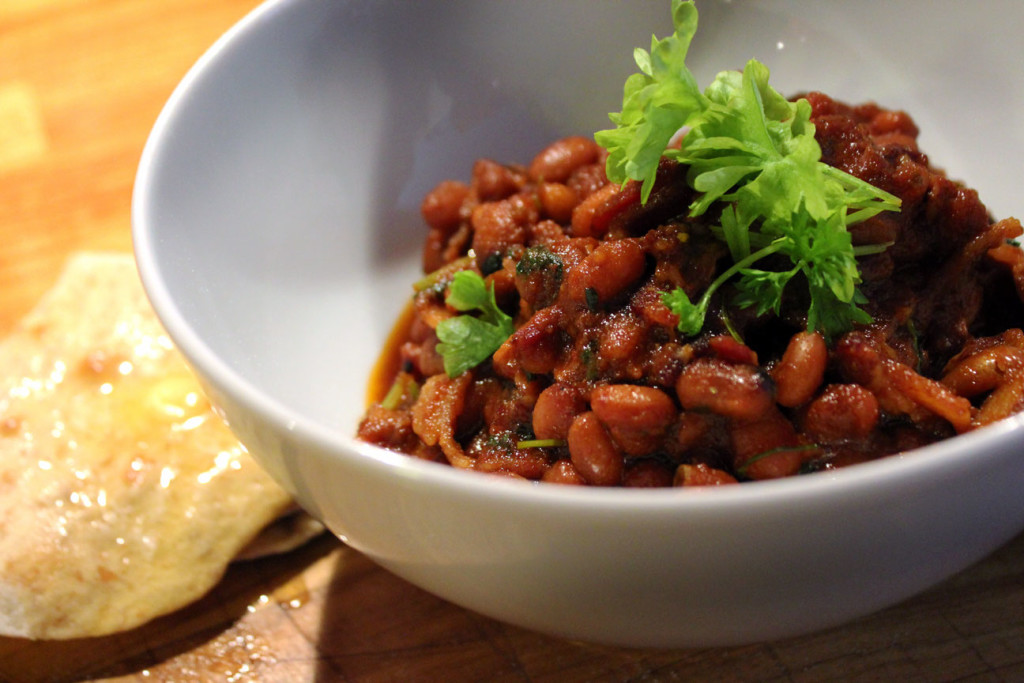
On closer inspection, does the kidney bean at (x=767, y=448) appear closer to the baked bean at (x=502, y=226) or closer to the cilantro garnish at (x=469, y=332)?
the cilantro garnish at (x=469, y=332)

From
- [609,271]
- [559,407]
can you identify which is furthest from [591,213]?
[559,407]

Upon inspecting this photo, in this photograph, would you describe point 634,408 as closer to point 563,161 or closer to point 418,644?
point 418,644

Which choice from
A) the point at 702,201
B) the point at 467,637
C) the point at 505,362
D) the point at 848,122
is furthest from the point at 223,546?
the point at 848,122

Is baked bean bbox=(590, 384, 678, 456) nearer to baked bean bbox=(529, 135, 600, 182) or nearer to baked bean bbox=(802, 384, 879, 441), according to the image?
baked bean bbox=(802, 384, 879, 441)

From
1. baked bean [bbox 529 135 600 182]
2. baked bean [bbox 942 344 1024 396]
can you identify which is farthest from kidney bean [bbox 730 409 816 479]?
baked bean [bbox 529 135 600 182]

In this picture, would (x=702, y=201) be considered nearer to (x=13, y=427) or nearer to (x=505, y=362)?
(x=505, y=362)

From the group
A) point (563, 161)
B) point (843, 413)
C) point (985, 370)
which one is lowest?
point (563, 161)

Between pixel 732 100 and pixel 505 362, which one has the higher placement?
pixel 732 100
